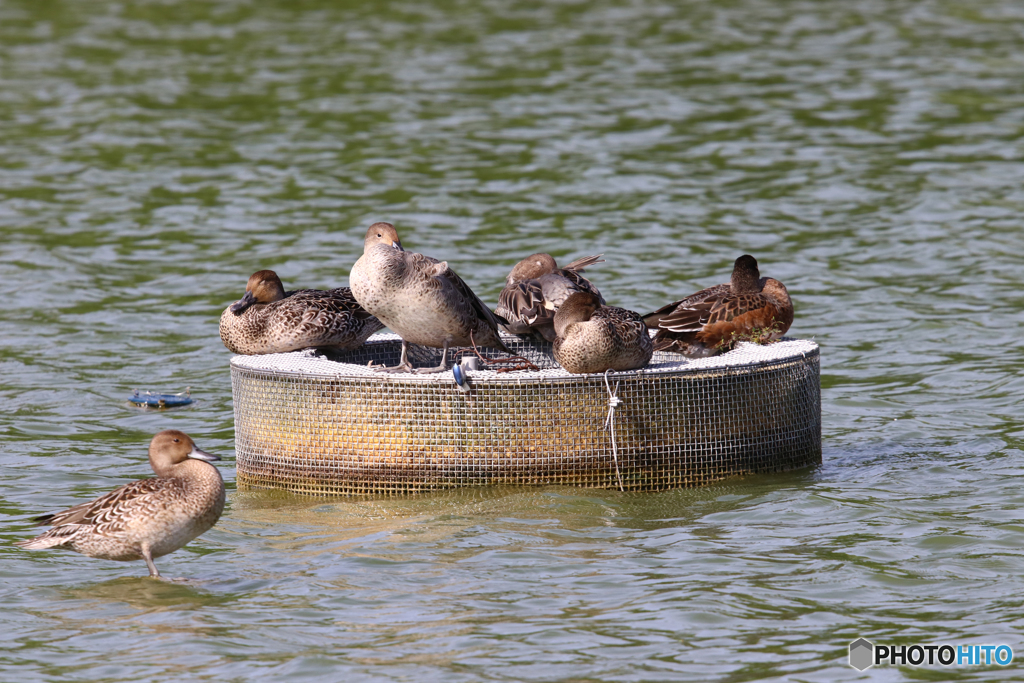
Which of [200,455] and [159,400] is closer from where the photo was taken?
[200,455]

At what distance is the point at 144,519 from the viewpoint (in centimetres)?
786

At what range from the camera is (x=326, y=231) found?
17641 mm

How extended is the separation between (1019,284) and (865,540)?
749 centimetres

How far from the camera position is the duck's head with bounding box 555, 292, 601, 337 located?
9219 mm

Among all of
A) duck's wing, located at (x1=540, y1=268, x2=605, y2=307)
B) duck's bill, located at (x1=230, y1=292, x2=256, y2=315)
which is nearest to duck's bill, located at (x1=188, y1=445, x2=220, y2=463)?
duck's bill, located at (x1=230, y1=292, x2=256, y2=315)

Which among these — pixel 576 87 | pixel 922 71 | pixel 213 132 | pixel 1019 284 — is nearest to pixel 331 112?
pixel 213 132

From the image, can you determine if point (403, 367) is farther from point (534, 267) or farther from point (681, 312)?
point (681, 312)

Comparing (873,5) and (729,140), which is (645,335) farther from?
(873,5)

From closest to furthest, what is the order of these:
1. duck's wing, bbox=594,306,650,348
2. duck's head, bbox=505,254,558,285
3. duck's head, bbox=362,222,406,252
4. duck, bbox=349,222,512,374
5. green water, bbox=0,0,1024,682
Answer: green water, bbox=0,0,1024,682 < duck's wing, bbox=594,306,650,348 < duck, bbox=349,222,512,374 < duck's head, bbox=362,222,406,252 < duck's head, bbox=505,254,558,285

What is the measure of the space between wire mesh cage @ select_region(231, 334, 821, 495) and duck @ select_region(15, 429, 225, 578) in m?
1.33

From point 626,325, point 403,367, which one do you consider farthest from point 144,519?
point 626,325

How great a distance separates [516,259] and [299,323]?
20.7ft

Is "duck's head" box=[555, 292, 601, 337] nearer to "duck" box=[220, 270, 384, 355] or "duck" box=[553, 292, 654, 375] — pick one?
"duck" box=[553, 292, 654, 375]

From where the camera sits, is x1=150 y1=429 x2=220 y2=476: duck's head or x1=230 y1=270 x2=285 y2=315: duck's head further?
x1=230 y1=270 x2=285 y2=315: duck's head
